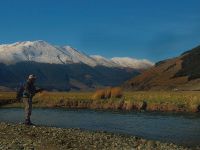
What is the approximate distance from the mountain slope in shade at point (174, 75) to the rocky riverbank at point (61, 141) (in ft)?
387

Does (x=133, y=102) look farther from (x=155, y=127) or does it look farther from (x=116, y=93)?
(x=155, y=127)

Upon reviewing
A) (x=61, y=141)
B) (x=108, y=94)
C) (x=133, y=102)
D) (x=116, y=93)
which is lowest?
(x=61, y=141)

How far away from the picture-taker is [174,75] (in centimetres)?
17475

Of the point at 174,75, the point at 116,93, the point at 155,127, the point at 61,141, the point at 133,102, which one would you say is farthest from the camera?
the point at 174,75

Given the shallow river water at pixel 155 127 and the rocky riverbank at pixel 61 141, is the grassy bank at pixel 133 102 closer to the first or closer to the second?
the shallow river water at pixel 155 127

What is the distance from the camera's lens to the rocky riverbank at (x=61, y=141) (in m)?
27.2

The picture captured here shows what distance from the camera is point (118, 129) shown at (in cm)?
4328

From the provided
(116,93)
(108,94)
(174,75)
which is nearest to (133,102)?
(116,93)

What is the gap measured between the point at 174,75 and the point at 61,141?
5848 inches

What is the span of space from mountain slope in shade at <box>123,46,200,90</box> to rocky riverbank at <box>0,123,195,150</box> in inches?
4646

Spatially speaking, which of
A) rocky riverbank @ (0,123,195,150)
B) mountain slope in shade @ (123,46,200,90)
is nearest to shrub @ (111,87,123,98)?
rocky riverbank @ (0,123,195,150)

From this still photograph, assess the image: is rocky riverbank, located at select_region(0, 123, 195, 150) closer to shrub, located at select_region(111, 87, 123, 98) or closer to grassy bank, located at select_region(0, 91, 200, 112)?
grassy bank, located at select_region(0, 91, 200, 112)

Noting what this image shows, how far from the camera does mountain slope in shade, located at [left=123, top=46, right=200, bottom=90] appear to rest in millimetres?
158900

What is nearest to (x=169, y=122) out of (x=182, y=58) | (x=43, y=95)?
(x=43, y=95)
